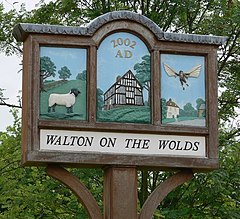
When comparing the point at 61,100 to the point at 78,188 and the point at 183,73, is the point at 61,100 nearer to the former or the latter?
the point at 78,188

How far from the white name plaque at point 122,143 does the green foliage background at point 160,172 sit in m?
3.79

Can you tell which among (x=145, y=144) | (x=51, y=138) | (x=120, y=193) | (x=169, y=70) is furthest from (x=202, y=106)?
(x=51, y=138)

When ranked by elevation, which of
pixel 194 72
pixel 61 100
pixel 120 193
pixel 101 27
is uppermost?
pixel 101 27

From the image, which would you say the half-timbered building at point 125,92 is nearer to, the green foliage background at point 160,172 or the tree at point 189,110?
the tree at point 189,110

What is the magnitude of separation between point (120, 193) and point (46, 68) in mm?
1429

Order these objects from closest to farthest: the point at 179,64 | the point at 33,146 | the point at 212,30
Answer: the point at 33,146 → the point at 179,64 → the point at 212,30

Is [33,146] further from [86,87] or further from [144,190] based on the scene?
[144,190]

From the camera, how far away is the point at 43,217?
44.4 ft

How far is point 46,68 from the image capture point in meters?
8.37

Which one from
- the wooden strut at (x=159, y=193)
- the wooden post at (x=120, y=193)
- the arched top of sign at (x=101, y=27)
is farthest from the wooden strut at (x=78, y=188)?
the arched top of sign at (x=101, y=27)

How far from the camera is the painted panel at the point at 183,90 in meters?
8.65

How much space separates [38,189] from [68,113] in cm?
519

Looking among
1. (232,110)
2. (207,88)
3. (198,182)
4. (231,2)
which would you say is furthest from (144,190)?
(207,88)

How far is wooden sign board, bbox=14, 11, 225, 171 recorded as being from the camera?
325 inches
